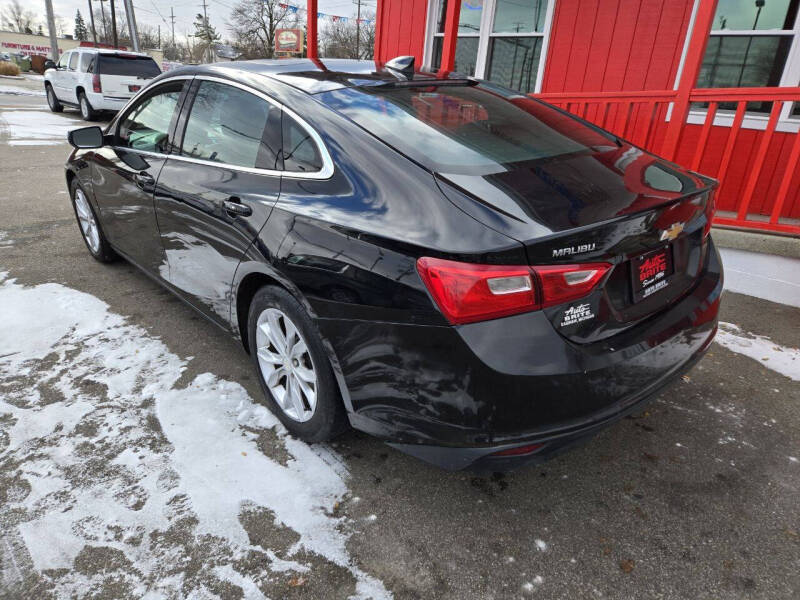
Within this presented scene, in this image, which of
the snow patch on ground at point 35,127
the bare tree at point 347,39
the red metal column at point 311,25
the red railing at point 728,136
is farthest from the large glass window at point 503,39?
the bare tree at point 347,39

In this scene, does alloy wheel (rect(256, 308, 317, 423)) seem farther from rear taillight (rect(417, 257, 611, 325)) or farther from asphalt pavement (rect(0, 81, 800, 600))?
rear taillight (rect(417, 257, 611, 325))

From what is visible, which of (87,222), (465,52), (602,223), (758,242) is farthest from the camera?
(465,52)

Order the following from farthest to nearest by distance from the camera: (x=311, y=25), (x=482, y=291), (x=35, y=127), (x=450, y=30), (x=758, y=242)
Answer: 1. (x=35, y=127)
2. (x=311, y=25)
3. (x=450, y=30)
4. (x=758, y=242)
5. (x=482, y=291)

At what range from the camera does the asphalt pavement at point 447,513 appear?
5.76 feet

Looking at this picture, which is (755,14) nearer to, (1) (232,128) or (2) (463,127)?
(2) (463,127)

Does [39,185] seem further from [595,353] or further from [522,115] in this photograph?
[595,353]

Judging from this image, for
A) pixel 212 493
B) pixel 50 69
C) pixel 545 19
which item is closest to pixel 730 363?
pixel 212 493

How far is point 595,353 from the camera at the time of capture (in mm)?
1705

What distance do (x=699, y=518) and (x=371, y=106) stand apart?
208cm

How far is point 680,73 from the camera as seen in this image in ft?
18.1

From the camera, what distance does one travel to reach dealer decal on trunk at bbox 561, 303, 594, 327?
5.39 feet

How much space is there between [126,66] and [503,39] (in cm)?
1025

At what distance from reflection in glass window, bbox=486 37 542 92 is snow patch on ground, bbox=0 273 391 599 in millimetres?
6236

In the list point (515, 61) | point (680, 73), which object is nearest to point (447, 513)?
point (680, 73)
